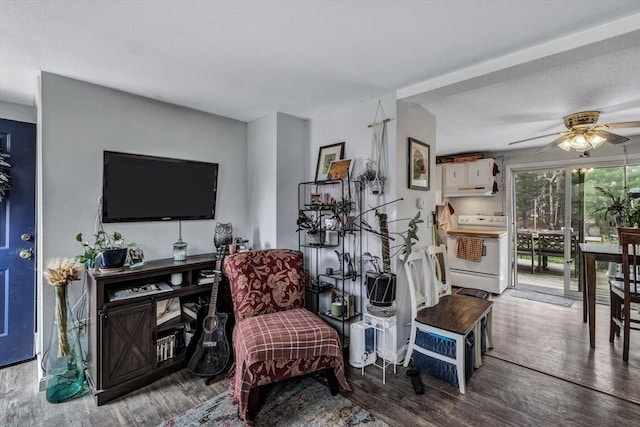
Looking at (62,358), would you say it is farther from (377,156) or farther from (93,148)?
(377,156)

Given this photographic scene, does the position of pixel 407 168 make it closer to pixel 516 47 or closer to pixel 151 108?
pixel 516 47

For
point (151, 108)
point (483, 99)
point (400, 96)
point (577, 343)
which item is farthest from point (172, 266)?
point (577, 343)

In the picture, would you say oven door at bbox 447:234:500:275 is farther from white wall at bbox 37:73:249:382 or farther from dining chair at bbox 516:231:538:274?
white wall at bbox 37:73:249:382

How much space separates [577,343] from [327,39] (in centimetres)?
358

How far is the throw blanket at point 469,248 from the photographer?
4.66 metres

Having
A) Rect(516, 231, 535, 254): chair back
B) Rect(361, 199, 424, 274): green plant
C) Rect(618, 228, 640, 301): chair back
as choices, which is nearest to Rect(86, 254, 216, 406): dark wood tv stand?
Rect(361, 199, 424, 274): green plant

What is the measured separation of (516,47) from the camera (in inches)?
72.3

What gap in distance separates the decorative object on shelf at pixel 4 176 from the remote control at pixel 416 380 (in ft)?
11.7

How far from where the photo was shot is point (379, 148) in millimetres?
2639

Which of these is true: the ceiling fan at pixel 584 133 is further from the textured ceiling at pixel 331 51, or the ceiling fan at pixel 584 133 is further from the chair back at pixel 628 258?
the chair back at pixel 628 258

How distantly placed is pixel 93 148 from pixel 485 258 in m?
5.08

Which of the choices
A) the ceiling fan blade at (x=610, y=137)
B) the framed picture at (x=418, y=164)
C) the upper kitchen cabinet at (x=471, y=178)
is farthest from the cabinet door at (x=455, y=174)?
the framed picture at (x=418, y=164)

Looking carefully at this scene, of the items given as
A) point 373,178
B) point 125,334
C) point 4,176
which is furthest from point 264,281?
point 4,176

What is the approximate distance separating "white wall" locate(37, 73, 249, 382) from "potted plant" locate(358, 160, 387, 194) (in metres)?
1.55
